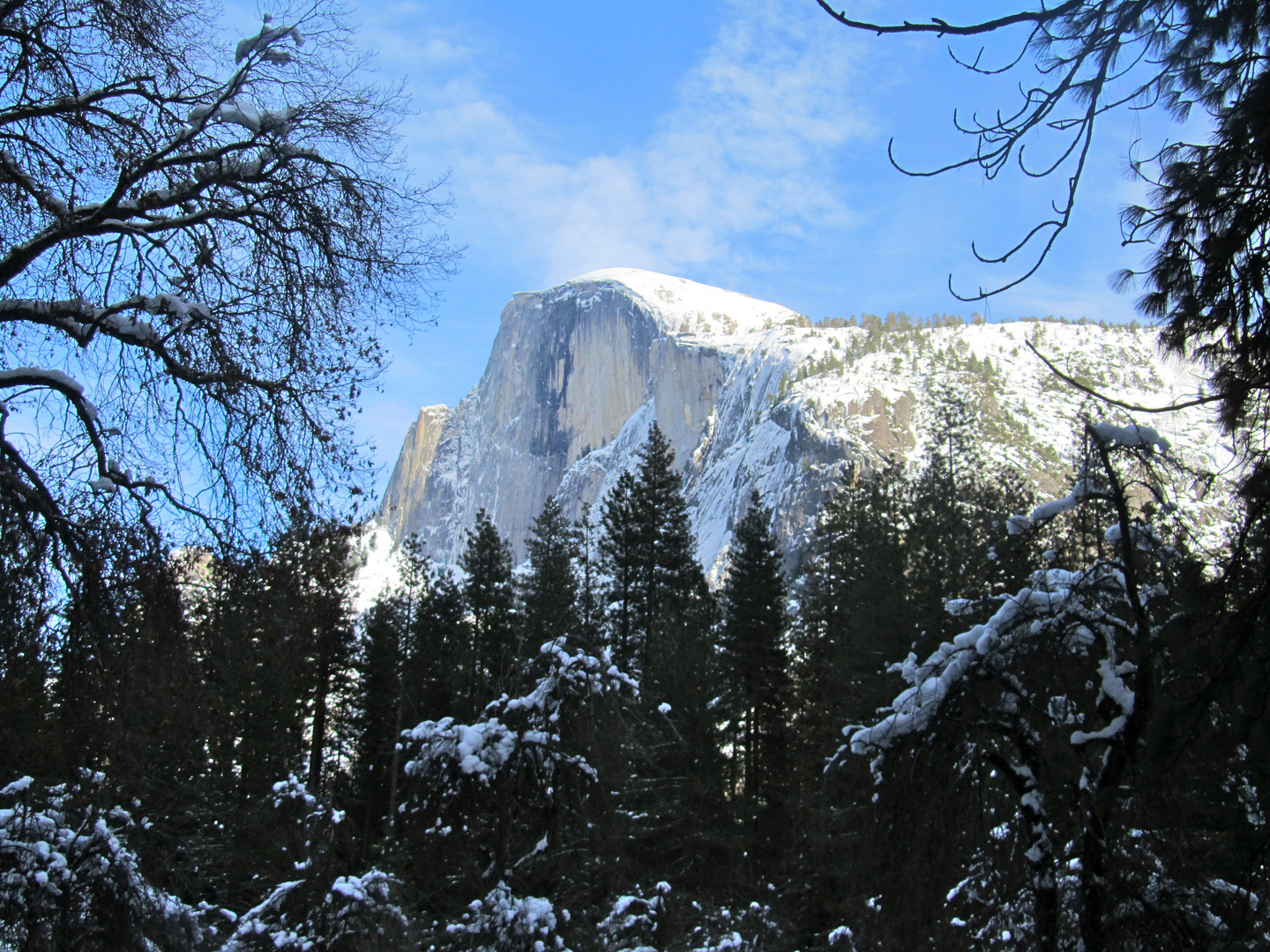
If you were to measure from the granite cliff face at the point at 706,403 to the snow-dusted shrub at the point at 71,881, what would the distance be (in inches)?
2813

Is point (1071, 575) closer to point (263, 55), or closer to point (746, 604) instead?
point (263, 55)

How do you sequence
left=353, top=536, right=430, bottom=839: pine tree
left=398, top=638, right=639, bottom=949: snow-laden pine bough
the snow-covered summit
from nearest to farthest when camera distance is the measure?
left=398, top=638, right=639, bottom=949: snow-laden pine bough
left=353, top=536, right=430, bottom=839: pine tree
the snow-covered summit

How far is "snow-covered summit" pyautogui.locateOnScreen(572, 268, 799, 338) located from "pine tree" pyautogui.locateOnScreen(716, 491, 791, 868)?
132417 millimetres

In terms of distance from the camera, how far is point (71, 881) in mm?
4938

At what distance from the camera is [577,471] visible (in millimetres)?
149625

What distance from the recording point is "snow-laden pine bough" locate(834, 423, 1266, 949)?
5.23 meters

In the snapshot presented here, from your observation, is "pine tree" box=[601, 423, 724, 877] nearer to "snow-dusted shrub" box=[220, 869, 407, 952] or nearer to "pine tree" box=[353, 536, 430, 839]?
"pine tree" box=[353, 536, 430, 839]

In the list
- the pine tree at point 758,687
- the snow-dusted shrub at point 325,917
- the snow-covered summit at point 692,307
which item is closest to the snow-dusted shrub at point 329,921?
the snow-dusted shrub at point 325,917

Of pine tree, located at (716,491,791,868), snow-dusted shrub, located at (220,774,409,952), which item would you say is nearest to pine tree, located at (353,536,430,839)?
pine tree, located at (716,491,791,868)

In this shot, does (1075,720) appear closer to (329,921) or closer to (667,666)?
(329,921)

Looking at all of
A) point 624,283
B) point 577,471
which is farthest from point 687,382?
point 624,283

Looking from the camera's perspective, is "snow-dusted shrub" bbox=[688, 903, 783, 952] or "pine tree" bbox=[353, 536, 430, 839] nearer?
"snow-dusted shrub" bbox=[688, 903, 783, 952]

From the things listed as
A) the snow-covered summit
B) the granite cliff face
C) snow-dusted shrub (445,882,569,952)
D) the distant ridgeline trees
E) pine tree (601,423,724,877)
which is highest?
the snow-covered summit

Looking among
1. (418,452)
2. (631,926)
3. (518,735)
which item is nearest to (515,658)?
(518,735)
